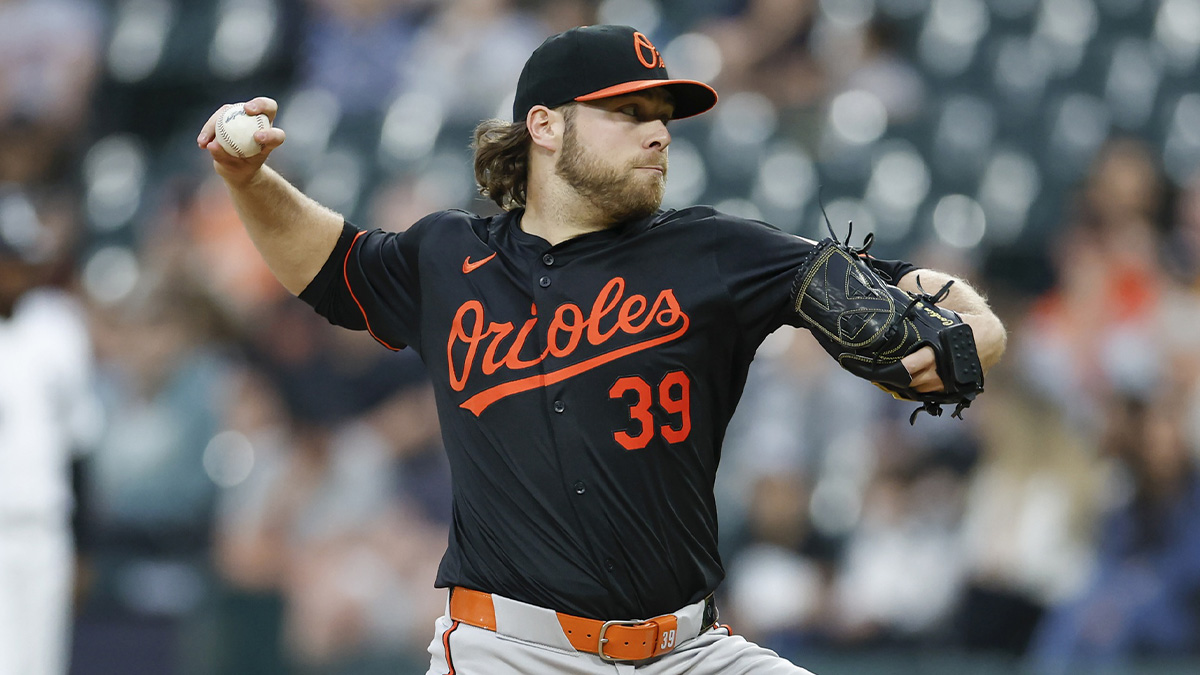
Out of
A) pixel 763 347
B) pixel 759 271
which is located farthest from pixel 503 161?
pixel 763 347

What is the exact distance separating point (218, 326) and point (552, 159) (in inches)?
170

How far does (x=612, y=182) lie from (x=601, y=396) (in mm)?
481

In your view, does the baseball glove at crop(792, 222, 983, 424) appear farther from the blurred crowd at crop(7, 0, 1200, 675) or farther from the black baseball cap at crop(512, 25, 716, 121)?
the blurred crowd at crop(7, 0, 1200, 675)

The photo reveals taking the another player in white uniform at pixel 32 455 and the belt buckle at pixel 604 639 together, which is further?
the another player in white uniform at pixel 32 455

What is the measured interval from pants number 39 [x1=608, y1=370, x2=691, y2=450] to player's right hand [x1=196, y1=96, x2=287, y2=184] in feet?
2.93

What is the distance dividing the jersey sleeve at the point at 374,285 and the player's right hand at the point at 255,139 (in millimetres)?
295

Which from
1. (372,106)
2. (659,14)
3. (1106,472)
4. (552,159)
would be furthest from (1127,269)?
(552,159)

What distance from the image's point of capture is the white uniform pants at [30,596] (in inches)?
203

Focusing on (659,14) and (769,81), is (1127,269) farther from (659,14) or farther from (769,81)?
(659,14)

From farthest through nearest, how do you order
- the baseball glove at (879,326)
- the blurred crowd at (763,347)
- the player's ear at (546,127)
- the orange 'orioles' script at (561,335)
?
the blurred crowd at (763,347) → the player's ear at (546,127) → the orange 'orioles' script at (561,335) → the baseball glove at (879,326)

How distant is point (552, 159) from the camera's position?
10.0 ft

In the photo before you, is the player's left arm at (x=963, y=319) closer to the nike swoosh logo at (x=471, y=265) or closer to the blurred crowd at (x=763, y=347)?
the nike swoosh logo at (x=471, y=265)

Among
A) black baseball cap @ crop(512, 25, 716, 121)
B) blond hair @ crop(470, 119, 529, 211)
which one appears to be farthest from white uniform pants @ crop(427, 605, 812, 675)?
black baseball cap @ crop(512, 25, 716, 121)

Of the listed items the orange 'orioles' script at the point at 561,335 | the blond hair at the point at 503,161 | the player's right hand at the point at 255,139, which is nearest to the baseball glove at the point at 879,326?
the orange 'orioles' script at the point at 561,335
